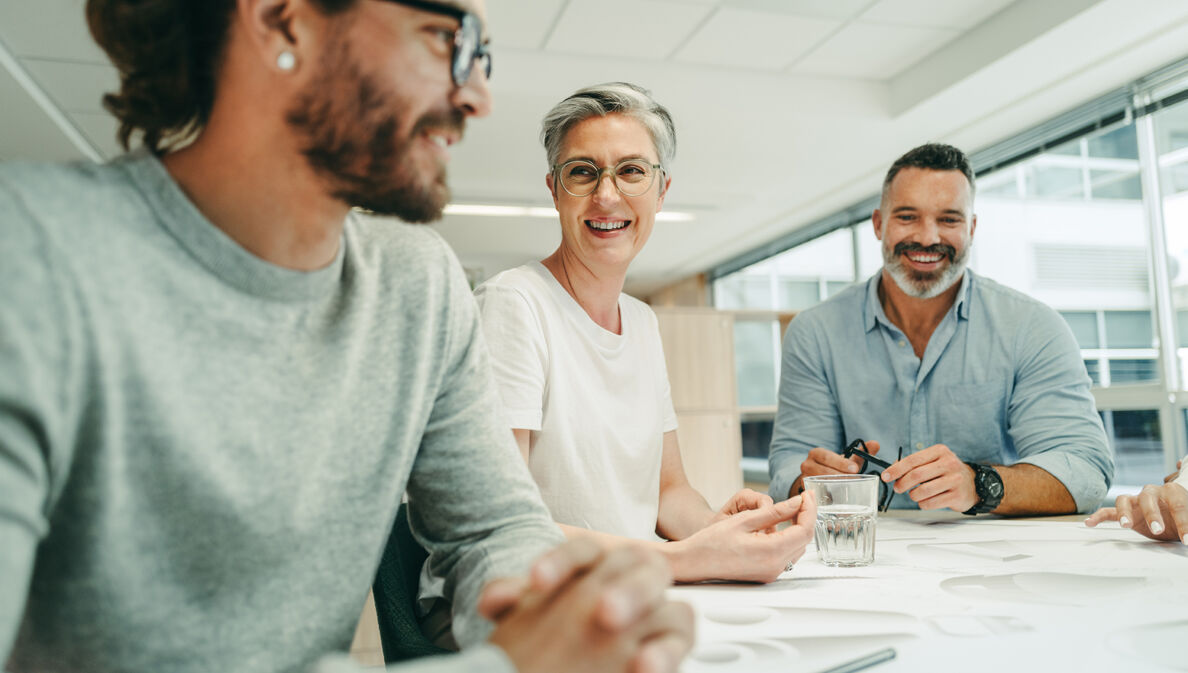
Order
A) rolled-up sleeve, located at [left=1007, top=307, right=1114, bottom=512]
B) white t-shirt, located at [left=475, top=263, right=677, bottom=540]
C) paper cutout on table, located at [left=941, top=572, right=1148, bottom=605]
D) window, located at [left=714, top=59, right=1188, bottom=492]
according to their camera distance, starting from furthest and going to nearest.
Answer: window, located at [left=714, top=59, right=1188, bottom=492], rolled-up sleeve, located at [left=1007, top=307, right=1114, bottom=512], white t-shirt, located at [left=475, top=263, right=677, bottom=540], paper cutout on table, located at [left=941, top=572, right=1148, bottom=605]

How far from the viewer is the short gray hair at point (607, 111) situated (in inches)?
55.8

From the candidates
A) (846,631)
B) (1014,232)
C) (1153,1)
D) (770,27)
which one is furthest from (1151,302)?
(846,631)

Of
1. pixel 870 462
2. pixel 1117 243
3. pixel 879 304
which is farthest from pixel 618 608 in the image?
pixel 1117 243

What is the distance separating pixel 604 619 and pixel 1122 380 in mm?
4627

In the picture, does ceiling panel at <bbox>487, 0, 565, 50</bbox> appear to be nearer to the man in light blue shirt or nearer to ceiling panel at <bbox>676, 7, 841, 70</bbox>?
ceiling panel at <bbox>676, 7, 841, 70</bbox>

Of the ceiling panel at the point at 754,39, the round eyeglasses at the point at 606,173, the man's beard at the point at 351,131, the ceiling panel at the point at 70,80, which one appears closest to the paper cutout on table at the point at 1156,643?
the man's beard at the point at 351,131

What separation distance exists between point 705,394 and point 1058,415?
8.70 ft

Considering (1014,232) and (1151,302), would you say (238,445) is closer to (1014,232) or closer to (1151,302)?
(1151,302)

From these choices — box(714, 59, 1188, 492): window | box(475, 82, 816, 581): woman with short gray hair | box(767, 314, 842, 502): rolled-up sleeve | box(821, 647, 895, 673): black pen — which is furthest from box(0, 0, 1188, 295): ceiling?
box(821, 647, 895, 673): black pen

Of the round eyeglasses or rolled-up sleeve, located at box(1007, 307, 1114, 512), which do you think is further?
rolled-up sleeve, located at box(1007, 307, 1114, 512)

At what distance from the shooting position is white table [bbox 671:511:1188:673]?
66 cm

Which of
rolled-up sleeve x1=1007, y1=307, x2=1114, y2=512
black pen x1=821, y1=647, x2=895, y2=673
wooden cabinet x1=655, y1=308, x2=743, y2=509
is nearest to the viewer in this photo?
black pen x1=821, y1=647, x2=895, y2=673

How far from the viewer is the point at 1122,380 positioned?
421cm

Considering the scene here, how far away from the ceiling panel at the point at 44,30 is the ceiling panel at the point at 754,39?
2.69 m
